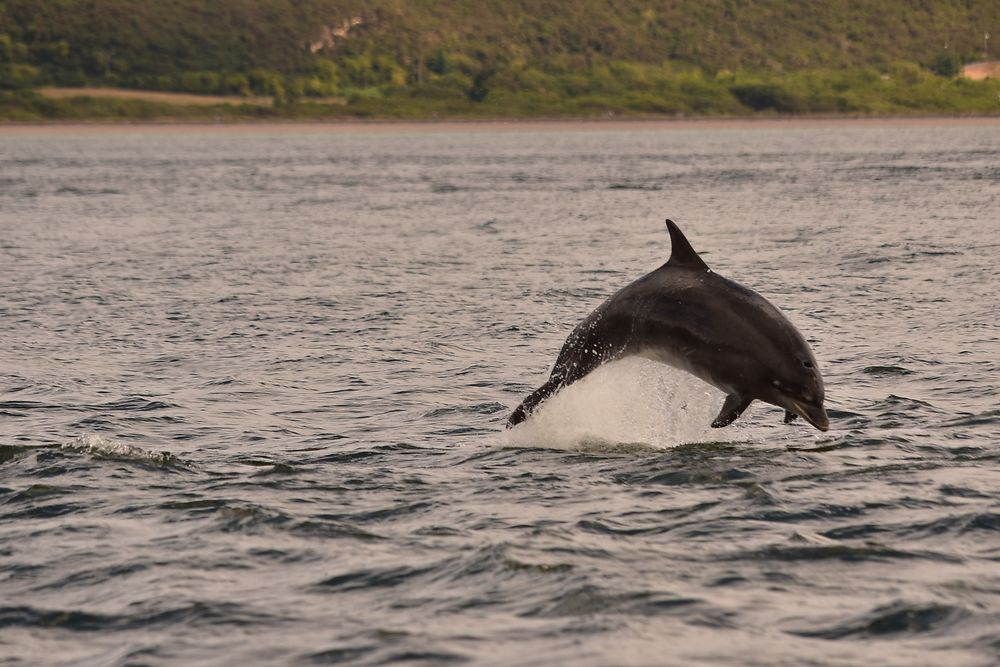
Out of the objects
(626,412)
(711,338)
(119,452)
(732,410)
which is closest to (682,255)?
(711,338)

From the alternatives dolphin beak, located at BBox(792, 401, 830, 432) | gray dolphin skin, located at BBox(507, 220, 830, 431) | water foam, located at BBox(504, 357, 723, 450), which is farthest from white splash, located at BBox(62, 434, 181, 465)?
dolphin beak, located at BBox(792, 401, 830, 432)

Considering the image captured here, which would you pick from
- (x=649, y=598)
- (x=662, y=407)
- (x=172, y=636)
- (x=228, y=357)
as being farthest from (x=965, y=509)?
(x=228, y=357)

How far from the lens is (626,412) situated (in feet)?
51.4

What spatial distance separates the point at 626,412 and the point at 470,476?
2786mm

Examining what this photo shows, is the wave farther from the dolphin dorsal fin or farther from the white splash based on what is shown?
the dolphin dorsal fin

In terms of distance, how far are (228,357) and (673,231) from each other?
29.3ft

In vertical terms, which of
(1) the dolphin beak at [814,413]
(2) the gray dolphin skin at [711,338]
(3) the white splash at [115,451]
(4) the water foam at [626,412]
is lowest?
(3) the white splash at [115,451]

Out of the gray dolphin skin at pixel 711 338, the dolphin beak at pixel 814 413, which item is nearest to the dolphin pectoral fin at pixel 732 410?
the gray dolphin skin at pixel 711 338

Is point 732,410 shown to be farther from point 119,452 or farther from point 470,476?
point 119,452

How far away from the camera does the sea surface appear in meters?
9.44

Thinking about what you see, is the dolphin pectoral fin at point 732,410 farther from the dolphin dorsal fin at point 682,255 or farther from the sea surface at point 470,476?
the dolphin dorsal fin at point 682,255

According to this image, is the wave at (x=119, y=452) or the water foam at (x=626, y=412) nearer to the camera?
the wave at (x=119, y=452)

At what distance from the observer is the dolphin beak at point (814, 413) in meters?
13.3

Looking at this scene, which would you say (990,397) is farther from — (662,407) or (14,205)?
(14,205)
